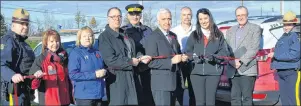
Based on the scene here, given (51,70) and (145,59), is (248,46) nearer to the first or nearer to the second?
(145,59)

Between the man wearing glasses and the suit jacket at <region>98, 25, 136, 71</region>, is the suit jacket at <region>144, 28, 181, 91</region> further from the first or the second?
the suit jacket at <region>98, 25, 136, 71</region>

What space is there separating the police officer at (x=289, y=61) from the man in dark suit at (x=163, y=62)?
1.79 m

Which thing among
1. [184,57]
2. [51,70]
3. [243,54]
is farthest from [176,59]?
[51,70]

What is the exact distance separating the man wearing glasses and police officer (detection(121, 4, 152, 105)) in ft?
1.34

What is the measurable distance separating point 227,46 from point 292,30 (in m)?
1.28

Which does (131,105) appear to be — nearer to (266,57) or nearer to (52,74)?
(52,74)

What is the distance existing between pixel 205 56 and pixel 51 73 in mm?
2186

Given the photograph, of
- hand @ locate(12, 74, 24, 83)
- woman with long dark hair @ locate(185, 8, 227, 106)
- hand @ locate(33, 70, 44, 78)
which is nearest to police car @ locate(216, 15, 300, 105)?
woman with long dark hair @ locate(185, 8, 227, 106)

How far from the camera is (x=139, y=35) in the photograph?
289 inches

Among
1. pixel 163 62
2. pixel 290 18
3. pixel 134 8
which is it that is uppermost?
pixel 134 8

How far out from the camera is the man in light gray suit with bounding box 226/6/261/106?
7531 mm

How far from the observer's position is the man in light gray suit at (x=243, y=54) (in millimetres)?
7531

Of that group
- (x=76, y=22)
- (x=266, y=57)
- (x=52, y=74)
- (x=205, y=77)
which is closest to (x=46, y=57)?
(x=52, y=74)

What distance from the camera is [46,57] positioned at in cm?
628
